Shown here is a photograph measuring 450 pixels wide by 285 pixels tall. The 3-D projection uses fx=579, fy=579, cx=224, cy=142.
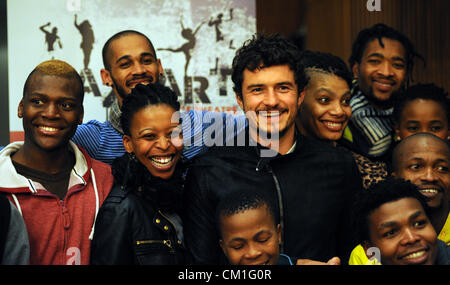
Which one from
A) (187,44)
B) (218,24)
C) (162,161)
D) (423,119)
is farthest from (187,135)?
(423,119)

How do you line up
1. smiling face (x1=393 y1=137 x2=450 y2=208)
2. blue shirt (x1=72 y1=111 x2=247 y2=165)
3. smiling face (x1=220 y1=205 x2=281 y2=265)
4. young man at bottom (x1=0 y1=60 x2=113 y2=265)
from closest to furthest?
smiling face (x1=220 y1=205 x2=281 y2=265), young man at bottom (x1=0 y1=60 x2=113 y2=265), smiling face (x1=393 y1=137 x2=450 y2=208), blue shirt (x1=72 y1=111 x2=247 y2=165)

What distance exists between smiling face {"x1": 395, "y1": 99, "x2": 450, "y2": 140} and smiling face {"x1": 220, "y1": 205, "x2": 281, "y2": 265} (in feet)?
4.02

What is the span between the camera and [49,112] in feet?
9.25

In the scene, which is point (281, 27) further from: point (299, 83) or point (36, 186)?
point (36, 186)

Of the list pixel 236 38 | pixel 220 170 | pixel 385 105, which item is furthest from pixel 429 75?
pixel 220 170

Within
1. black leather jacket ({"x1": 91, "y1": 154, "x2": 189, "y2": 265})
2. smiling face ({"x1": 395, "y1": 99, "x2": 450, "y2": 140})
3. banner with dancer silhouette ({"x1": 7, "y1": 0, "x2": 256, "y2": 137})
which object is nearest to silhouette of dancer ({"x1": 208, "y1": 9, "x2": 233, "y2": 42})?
banner with dancer silhouette ({"x1": 7, "y1": 0, "x2": 256, "y2": 137})

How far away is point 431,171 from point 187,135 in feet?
4.36

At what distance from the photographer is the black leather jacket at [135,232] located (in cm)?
255

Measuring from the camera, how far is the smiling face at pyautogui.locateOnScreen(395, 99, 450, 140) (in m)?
3.35

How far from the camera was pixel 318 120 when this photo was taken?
327cm

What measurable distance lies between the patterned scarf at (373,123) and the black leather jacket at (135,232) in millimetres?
1417

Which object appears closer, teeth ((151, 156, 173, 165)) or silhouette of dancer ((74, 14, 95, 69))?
teeth ((151, 156, 173, 165))

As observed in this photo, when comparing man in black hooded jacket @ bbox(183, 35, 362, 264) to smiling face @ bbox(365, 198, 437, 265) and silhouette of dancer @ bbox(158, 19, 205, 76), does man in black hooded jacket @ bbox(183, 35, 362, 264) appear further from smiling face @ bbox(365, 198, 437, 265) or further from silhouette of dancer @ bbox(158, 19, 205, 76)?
silhouette of dancer @ bbox(158, 19, 205, 76)

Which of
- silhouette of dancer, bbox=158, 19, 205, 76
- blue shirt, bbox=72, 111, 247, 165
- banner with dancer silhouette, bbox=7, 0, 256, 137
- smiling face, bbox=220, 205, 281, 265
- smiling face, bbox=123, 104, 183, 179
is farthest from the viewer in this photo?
silhouette of dancer, bbox=158, 19, 205, 76
